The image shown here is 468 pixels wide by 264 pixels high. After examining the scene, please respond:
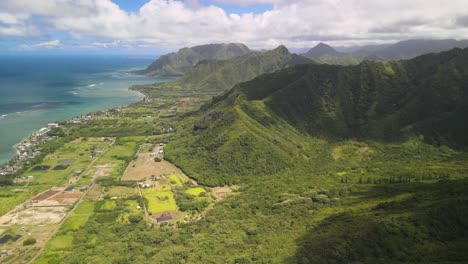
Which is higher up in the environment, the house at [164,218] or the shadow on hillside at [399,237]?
the shadow on hillside at [399,237]

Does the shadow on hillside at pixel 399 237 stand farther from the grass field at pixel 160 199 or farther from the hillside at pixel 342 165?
the grass field at pixel 160 199

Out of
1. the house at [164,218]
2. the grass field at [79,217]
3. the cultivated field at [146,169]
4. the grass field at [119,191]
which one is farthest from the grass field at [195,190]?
the grass field at [79,217]

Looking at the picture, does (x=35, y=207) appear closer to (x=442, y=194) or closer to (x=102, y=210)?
(x=102, y=210)

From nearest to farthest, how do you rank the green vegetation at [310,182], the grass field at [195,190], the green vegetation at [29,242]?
1. the green vegetation at [310,182]
2. the green vegetation at [29,242]
3. the grass field at [195,190]

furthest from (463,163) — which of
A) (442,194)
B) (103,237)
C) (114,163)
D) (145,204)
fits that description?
(114,163)

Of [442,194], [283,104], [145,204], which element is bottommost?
[145,204]

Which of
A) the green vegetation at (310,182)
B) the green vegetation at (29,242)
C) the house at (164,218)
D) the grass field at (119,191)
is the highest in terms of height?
the green vegetation at (310,182)
